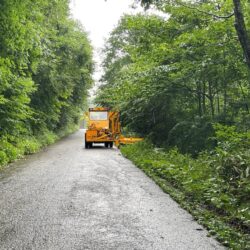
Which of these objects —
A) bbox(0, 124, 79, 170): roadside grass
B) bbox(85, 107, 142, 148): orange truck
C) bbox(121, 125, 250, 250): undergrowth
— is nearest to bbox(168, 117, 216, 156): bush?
bbox(121, 125, 250, 250): undergrowth

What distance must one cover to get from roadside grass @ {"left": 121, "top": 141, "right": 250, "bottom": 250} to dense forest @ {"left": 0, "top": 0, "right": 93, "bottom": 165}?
6.40 m

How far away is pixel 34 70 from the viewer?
18.5 meters

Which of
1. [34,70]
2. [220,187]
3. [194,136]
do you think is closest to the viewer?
[220,187]

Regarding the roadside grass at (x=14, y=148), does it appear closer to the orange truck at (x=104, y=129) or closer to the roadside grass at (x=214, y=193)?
the orange truck at (x=104, y=129)

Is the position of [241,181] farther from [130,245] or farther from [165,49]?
[165,49]

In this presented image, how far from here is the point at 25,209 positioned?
266 inches

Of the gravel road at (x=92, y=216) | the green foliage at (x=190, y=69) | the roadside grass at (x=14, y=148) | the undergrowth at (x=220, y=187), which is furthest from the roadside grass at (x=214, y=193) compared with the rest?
the roadside grass at (x=14, y=148)

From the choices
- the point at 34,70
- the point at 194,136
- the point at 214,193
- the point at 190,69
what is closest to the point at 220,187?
the point at 214,193

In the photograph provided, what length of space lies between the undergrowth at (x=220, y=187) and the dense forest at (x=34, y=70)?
21.0 ft

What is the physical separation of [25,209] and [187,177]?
4319 mm

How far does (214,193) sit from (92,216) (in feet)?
8.87

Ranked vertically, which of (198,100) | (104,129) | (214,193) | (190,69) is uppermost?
(190,69)

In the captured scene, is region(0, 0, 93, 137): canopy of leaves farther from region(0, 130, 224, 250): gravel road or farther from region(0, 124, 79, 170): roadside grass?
region(0, 130, 224, 250): gravel road

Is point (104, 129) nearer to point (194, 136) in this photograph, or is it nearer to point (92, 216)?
point (194, 136)
